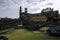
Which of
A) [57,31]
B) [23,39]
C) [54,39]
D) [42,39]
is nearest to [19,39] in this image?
[23,39]

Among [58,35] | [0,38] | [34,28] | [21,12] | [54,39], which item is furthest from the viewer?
[21,12]

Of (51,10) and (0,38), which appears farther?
(51,10)

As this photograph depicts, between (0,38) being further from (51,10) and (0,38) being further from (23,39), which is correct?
(51,10)

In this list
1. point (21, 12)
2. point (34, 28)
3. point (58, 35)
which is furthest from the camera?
point (21, 12)

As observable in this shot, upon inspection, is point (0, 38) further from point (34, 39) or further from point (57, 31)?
point (57, 31)

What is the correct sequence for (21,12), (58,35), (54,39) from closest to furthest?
(54,39)
(58,35)
(21,12)

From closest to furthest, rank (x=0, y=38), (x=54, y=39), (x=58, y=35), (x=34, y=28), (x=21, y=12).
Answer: (x=0, y=38) < (x=54, y=39) < (x=58, y=35) < (x=34, y=28) < (x=21, y=12)

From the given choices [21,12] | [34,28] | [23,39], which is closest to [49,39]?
[23,39]

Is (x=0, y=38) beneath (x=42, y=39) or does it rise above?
above

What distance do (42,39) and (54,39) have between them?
1968 mm

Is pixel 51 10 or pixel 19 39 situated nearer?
pixel 19 39

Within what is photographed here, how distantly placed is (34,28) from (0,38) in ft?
57.4

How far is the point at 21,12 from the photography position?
7369 centimetres

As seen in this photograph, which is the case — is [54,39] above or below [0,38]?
below
